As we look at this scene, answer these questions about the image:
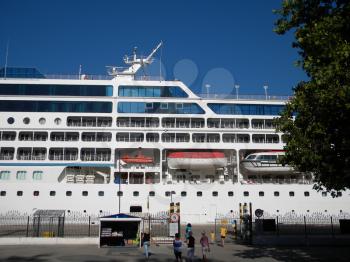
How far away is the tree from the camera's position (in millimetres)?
10516

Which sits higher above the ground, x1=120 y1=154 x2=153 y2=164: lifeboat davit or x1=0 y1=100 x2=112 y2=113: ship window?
x1=0 y1=100 x2=112 y2=113: ship window

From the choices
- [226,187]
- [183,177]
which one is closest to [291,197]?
[226,187]

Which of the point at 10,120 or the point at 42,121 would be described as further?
the point at 42,121

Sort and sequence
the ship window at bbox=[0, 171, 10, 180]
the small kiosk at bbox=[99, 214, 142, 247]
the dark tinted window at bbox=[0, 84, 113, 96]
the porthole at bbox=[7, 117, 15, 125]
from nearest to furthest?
1. the small kiosk at bbox=[99, 214, 142, 247]
2. the ship window at bbox=[0, 171, 10, 180]
3. the porthole at bbox=[7, 117, 15, 125]
4. the dark tinted window at bbox=[0, 84, 113, 96]

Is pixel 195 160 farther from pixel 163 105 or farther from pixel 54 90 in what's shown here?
pixel 54 90

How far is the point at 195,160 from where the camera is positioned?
98.8 ft

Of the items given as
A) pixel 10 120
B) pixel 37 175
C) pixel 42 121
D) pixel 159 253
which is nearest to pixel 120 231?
pixel 159 253

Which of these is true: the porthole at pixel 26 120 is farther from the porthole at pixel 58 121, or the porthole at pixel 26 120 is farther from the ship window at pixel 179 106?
the ship window at pixel 179 106

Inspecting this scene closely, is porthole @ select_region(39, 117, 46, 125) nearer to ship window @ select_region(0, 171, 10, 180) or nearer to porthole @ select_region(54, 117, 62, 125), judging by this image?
porthole @ select_region(54, 117, 62, 125)

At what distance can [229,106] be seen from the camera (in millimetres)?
33406

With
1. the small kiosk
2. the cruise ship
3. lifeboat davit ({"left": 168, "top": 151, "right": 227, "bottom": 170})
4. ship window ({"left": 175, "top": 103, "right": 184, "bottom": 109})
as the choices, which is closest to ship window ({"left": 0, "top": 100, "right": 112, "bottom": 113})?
the cruise ship

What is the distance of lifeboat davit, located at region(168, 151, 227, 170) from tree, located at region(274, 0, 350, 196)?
1659cm

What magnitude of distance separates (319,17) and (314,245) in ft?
40.5

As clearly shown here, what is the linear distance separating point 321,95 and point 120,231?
41.6ft
